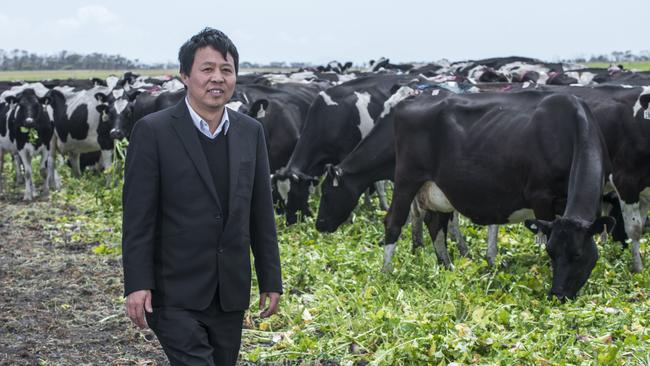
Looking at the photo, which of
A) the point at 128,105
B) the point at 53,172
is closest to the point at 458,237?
the point at 128,105

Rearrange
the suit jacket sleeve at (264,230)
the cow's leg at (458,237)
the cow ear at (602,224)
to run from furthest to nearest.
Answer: the cow's leg at (458,237) → the cow ear at (602,224) → the suit jacket sleeve at (264,230)

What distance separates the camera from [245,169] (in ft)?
13.6

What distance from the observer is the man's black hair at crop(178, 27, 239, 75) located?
4.04m

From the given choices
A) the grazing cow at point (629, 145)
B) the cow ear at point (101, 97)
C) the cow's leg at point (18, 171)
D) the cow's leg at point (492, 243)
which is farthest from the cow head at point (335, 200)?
the cow's leg at point (18, 171)

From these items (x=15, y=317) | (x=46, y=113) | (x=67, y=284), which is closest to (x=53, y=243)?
(x=67, y=284)

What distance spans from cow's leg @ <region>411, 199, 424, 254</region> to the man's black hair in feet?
18.3

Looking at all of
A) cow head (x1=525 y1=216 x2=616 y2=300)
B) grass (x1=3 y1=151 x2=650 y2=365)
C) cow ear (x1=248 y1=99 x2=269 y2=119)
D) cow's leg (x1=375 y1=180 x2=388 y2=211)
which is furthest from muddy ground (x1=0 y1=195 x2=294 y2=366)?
cow's leg (x1=375 y1=180 x2=388 y2=211)

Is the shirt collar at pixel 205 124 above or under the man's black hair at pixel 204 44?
under

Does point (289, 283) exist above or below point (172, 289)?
below

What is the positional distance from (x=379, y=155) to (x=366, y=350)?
452 centimetres

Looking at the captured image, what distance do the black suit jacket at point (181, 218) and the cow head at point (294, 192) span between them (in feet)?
26.1

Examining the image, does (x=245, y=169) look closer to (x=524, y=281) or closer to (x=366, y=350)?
(x=366, y=350)

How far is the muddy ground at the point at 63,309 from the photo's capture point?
6.74 meters

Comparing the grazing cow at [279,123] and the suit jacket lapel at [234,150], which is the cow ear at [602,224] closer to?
the suit jacket lapel at [234,150]
